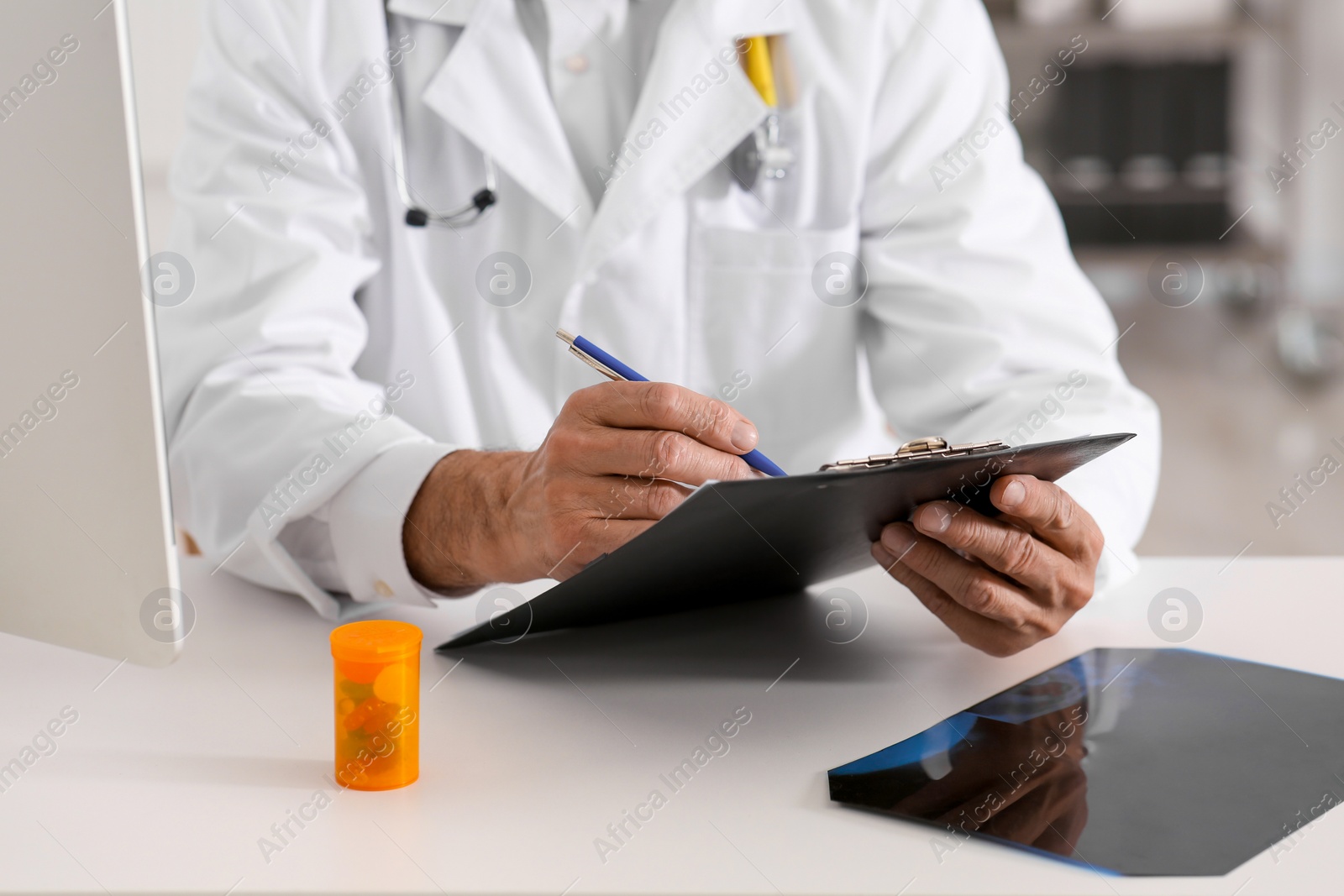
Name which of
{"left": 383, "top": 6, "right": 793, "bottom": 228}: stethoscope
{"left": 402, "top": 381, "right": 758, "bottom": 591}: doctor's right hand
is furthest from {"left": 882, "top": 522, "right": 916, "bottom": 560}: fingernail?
{"left": 383, "top": 6, "right": 793, "bottom": 228}: stethoscope

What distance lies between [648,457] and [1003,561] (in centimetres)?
27

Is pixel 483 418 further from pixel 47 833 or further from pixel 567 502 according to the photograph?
pixel 47 833

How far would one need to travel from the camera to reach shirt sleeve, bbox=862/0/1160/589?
121cm

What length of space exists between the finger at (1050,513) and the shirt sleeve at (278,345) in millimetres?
481

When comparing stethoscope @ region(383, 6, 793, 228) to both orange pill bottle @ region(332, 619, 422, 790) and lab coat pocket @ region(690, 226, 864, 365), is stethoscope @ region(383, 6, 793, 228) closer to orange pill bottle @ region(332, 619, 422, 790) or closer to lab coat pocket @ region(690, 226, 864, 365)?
lab coat pocket @ region(690, 226, 864, 365)

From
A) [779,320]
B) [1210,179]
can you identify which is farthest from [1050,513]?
[1210,179]

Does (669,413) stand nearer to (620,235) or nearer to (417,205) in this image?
(620,235)

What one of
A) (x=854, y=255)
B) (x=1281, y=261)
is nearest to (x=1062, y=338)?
(x=854, y=255)

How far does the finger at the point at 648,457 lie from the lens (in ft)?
2.52

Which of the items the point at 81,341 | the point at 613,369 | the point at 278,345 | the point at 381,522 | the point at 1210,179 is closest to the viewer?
the point at 81,341

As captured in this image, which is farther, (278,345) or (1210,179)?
(1210,179)

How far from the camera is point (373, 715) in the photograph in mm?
654

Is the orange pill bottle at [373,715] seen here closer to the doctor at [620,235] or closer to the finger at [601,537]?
the finger at [601,537]

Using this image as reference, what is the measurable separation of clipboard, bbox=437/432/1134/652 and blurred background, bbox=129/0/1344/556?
3669 millimetres
